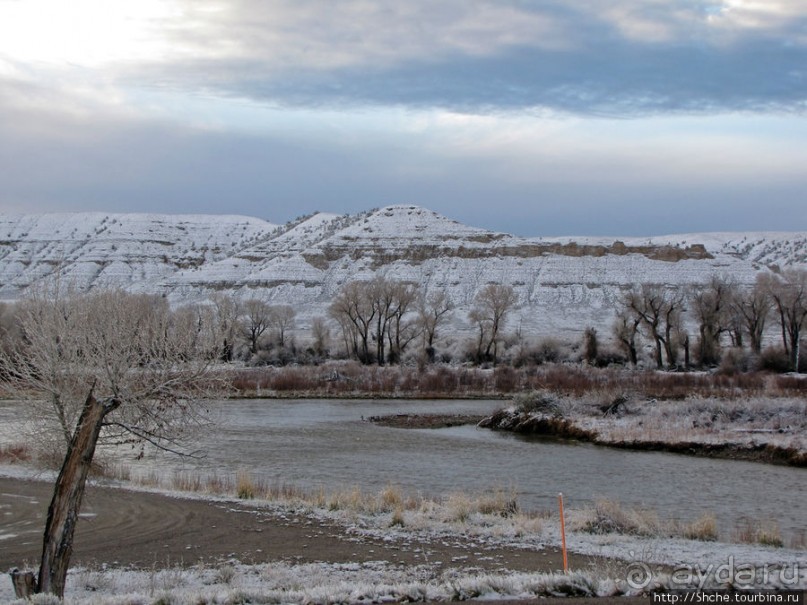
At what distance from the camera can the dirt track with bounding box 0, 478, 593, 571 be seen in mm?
14586

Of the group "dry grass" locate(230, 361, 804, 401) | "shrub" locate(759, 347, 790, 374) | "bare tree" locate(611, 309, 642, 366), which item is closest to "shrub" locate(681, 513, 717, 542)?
"dry grass" locate(230, 361, 804, 401)

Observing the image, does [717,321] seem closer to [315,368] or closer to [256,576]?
[315,368]

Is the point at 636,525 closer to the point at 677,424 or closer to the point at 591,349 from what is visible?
the point at 677,424

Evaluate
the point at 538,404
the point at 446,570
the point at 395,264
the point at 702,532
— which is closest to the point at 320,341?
the point at 538,404

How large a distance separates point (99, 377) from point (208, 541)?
468cm

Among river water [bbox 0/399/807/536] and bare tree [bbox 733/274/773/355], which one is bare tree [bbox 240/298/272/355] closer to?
river water [bbox 0/399/807/536]

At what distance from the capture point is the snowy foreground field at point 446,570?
1088 cm

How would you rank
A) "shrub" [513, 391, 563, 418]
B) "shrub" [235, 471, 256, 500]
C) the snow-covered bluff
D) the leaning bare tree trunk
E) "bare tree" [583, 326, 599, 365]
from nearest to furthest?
the leaning bare tree trunk, "shrub" [235, 471, 256, 500], "shrub" [513, 391, 563, 418], "bare tree" [583, 326, 599, 365], the snow-covered bluff

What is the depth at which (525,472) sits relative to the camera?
2695 cm

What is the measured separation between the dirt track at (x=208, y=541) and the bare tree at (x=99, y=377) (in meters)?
2.59

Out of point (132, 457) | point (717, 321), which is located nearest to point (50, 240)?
point (717, 321)

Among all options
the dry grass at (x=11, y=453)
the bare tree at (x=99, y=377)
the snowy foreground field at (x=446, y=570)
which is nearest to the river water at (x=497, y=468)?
the bare tree at (x=99, y=377)

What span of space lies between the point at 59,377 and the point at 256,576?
465cm

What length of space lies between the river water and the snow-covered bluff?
60705 millimetres
